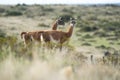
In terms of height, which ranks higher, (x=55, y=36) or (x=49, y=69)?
(x=49, y=69)

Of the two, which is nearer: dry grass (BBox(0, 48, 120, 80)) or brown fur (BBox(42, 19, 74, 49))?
dry grass (BBox(0, 48, 120, 80))

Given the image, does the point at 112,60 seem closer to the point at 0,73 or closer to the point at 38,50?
the point at 38,50

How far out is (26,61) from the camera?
7.19 meters

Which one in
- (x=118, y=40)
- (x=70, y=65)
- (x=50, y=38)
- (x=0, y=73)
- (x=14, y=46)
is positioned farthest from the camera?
(x=118, y=40)

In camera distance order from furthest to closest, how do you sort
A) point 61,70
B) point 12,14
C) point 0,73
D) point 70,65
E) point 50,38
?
point 12,14 → point 50,38 → point 70,65 → point 61,70 → point 0,73

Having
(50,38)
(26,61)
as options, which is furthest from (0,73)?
(50,38)

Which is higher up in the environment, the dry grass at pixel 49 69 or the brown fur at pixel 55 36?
the dry grass at pixel 49 69

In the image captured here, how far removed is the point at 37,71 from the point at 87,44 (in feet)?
62.8

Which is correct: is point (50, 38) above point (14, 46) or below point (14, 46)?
below

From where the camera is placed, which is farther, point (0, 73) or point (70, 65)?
point (70, 65)

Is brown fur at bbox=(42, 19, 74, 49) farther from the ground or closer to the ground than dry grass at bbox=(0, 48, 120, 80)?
closer to the ground

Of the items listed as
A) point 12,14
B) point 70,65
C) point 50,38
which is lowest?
point 12,14

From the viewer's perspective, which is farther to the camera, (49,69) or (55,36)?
(55,36)

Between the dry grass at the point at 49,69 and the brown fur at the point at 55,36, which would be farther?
the brown fur at the point at 55,36
